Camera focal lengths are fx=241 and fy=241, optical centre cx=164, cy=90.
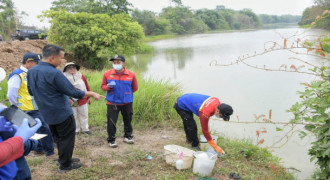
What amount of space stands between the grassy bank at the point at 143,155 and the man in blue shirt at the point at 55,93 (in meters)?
0.50

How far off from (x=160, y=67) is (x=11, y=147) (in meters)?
11.3

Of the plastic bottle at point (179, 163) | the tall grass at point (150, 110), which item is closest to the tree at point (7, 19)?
the tall grass at point (150, 110)

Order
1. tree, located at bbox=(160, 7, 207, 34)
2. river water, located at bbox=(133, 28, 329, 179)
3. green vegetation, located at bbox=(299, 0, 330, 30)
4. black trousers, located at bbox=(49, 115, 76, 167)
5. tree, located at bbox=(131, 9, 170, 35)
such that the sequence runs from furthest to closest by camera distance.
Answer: tree, located at bbox=(160, 7, 207, 34) → tree, located at bbox=(131, 9, 170, 35) → river water, located at bbox=(133, 28, 329, 179) → black trousers, located at bbox=(49, 115, 76, 167) → green vegetation, located at bbox=(299, 0, 330, 30)

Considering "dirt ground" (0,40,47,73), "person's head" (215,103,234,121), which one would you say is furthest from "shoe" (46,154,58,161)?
"dirt ground" (0,40,47,73)

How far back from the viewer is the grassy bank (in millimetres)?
3002

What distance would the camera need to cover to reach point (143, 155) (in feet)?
11.5

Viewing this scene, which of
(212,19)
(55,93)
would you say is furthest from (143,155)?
(212,19)

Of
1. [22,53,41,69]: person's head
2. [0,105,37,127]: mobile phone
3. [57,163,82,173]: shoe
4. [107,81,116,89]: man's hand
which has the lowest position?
[57,163,82,173]: shoe

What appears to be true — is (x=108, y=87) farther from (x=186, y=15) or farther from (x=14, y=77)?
(x=186, y=15)

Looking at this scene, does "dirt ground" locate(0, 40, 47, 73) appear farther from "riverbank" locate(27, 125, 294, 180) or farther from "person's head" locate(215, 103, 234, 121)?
"person's head" locate(215, 103, 234, 121)

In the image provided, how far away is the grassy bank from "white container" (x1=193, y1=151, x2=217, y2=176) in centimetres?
9

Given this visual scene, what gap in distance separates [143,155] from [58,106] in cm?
143

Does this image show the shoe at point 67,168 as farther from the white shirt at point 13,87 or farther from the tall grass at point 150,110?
the tall grass at point 150,110

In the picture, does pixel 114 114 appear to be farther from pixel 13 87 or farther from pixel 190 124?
pixel 13 87
